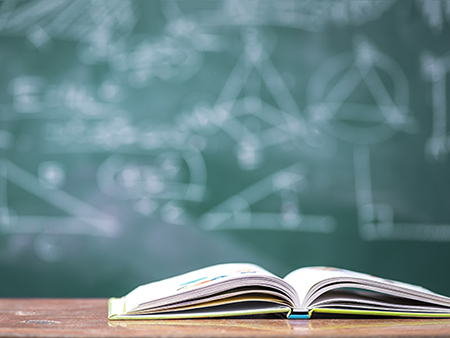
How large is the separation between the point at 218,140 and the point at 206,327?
878 mm

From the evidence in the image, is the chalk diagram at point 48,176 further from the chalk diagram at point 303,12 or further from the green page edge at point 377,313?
the green page edge at point 377,313

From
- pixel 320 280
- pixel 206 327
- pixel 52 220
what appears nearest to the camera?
pixel 206 327

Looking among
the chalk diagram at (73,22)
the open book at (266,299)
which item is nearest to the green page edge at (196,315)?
the open book at (266,299)

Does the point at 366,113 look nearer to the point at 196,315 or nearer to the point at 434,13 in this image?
the point at 434,13

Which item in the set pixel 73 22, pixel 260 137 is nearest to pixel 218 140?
pixel 260 137

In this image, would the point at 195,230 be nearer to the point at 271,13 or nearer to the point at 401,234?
the point at 401,234

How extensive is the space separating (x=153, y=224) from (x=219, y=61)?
592 millimetres

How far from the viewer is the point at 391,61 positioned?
1.51m

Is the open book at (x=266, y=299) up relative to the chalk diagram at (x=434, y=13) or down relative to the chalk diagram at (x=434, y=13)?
down

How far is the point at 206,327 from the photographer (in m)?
0.67

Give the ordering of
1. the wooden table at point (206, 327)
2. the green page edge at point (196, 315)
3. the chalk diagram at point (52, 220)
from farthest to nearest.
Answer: the chalk diagram at point (52, 220) → the green page edge at point (196, 315) → the wooden table at point (206, 327)

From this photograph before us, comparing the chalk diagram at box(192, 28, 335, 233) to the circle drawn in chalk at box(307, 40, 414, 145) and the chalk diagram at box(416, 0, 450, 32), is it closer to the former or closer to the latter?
the circle drawn in chalk at box(307, 40, 414, 145)

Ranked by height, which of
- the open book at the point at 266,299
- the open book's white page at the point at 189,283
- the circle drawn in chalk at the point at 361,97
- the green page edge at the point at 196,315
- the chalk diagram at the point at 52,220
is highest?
the circle drawn in chalk at the point at 361,97

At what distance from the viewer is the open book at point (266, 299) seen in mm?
730
